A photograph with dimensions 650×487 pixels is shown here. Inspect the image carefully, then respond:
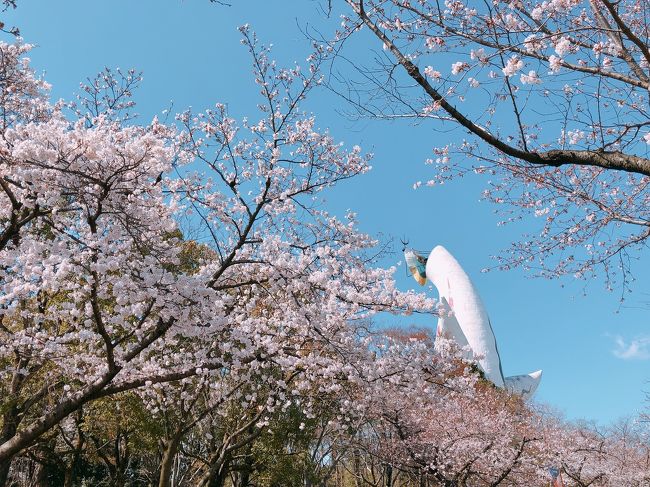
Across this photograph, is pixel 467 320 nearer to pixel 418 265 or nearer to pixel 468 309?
pixel 468 309

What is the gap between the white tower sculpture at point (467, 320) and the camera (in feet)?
122

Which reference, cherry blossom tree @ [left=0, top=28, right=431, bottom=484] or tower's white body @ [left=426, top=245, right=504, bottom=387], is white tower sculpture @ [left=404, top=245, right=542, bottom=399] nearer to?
tower's white body @ [left=426, top=245, right=504, bottom=387]

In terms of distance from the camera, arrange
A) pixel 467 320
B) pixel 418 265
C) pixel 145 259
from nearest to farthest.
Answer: pixel 145 259
pixel 467 320
pixel 418 265

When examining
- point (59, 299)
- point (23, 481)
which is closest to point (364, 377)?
point (59, 299)

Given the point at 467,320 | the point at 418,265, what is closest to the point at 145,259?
the point at 467,320

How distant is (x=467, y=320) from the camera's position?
1497 inches

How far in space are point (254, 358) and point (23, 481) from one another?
1864 centimetres

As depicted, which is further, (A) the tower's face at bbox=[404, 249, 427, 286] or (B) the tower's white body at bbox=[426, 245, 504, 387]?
(A) the tower's face at bbox=[404, 249, 427, 286]

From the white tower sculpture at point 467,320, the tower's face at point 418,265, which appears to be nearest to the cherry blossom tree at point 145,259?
the white tower sculpture at point 467,320

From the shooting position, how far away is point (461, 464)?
12656mm

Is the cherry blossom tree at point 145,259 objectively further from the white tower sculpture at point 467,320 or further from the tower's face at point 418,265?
the tower's face at point 418,265

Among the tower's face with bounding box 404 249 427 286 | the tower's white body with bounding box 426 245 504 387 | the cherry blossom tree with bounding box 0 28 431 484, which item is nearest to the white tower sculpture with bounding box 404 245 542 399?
the tower's white body with bounding box 426 245 504 387

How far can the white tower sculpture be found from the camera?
3722 cm

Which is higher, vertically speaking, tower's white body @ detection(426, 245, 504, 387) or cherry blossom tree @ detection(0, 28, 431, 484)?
tower's white body @ detection(426, 245, 504, 387)
